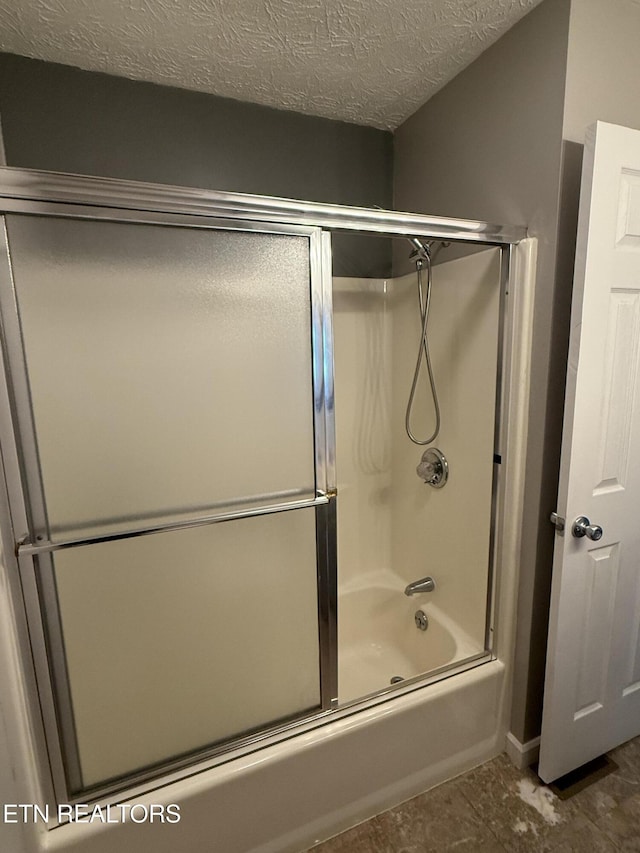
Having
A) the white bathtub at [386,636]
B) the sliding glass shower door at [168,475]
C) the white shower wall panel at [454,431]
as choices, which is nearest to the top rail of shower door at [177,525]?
the sliding glass shower door at [168,475]

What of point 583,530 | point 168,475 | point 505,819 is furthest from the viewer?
point 505,819

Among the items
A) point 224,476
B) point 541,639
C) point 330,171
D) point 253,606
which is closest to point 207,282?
point 224,476

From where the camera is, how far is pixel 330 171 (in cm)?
188

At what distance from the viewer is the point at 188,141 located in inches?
64.9

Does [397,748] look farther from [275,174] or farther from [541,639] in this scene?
[275,174]

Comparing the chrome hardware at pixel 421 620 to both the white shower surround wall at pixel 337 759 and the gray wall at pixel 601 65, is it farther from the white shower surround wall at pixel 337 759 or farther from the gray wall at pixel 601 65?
the gray wall at pixel 601 65

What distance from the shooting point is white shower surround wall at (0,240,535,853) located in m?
1.03

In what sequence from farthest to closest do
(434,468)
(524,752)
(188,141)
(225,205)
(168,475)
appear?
(434,468)
(188,141)
(524,752)
(168,475)
(225,205)

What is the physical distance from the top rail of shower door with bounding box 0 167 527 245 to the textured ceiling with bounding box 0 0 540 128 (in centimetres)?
63

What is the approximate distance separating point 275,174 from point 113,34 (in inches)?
26.5

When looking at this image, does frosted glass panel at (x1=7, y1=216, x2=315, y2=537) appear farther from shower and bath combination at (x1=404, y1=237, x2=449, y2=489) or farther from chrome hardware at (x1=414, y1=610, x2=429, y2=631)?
chrome hardware at (x1=414, y1=610, x2=429, y2=631)

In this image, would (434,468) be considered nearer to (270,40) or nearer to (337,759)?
(337,759)

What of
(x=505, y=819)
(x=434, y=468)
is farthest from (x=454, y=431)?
(x=505, y=819)

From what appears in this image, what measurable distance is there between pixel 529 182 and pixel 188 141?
1.25 meters
